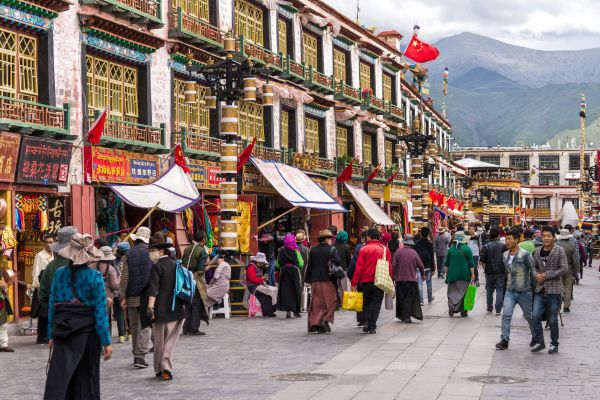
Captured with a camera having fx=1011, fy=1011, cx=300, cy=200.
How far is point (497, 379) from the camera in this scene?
1187 centimetres

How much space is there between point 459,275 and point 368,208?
57.2 ft

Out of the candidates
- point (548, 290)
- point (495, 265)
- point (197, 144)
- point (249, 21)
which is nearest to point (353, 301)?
point (548, 290)

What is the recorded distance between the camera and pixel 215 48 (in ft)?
89.8

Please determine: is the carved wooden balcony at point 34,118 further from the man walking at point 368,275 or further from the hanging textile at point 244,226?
the man walking at point 368,275

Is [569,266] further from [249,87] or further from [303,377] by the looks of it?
[303,377]

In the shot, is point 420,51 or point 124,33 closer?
point 124,33

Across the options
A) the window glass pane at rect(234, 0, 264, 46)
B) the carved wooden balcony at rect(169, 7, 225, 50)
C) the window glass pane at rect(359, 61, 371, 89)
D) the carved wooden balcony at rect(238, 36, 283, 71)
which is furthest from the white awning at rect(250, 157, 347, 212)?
the window glass pane at rect(359, 61, 371, 89)

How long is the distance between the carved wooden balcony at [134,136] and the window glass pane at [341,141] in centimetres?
1691

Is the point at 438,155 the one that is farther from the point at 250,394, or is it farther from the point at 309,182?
the point at 250,394

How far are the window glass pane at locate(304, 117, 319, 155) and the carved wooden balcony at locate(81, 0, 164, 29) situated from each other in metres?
12.7

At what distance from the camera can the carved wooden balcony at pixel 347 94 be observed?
39.1 metres

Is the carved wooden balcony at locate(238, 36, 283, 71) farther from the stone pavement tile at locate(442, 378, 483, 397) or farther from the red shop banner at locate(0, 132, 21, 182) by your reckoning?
the stone pavement tile at locate(442, 378, 483, 397)

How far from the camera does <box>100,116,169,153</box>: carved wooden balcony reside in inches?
867

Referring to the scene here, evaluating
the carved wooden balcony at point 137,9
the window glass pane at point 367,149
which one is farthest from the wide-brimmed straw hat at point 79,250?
the window glass pane at point 367,149
